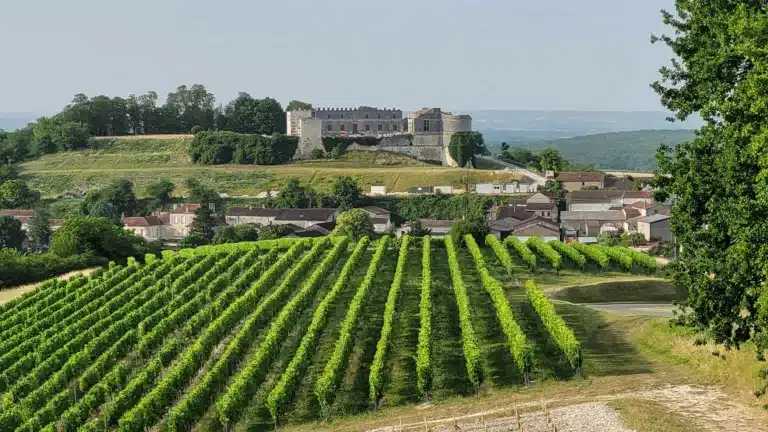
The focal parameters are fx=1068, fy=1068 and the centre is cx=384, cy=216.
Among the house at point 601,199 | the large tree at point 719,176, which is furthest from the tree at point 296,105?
the large tree at point 719,176

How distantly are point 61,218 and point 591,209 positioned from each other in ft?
122

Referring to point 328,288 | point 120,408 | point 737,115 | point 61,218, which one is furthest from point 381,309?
point 61,218

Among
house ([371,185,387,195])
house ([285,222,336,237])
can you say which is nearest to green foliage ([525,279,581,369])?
house ([285,222,336,237])

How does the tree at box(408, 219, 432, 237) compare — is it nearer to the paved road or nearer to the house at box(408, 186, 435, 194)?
the house at box(408, 186, 435, 194)

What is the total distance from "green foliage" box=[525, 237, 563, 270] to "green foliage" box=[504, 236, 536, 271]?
0.65 metres

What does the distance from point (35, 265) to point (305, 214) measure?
84.6ft

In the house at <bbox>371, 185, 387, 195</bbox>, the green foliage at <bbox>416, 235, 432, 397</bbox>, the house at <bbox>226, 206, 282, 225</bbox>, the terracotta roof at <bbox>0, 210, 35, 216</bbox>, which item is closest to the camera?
the green foliage at <bbox>416, 235, 432, 397</bbox>

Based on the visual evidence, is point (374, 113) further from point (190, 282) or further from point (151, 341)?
point (151, 341)

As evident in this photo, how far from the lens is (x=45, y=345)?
28781 millimetres

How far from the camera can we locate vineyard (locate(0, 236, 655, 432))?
23.0m

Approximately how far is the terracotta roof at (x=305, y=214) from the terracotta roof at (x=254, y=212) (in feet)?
2.08

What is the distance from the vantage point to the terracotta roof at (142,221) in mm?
A: 70375

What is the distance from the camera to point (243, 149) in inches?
3637

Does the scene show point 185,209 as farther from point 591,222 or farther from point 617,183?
point 617,183
